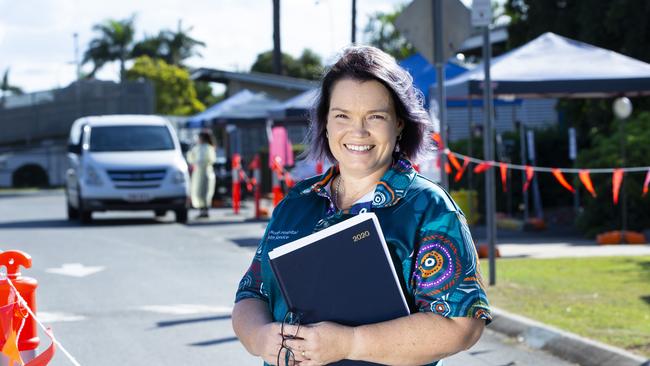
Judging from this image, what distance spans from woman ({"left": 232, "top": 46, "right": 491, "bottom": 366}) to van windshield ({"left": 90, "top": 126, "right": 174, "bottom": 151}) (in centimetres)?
2084

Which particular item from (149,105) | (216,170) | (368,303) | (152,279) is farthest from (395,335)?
(149,105)

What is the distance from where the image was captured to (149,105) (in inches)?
2249

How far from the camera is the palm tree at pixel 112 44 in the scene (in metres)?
90.4

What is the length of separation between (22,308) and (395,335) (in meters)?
2.90

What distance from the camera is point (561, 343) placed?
349 inches

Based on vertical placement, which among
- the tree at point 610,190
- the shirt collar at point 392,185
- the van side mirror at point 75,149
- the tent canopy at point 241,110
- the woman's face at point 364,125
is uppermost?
the tent canopy at point 241,110

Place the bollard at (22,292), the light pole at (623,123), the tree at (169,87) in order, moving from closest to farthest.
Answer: the bollard at (22,292)
the light pole at (623,123)
the tree at (169,87)

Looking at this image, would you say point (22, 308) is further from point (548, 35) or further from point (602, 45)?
point (602, 45)

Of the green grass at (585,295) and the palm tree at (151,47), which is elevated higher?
the palm tree at (151,47)

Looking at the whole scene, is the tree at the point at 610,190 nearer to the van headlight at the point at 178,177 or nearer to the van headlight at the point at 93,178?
the van headlight at the point at 178,177

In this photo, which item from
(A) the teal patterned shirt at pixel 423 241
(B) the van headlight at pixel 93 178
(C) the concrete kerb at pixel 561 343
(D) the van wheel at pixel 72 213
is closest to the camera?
(A) the teal patterned shirt at pixel 423 241

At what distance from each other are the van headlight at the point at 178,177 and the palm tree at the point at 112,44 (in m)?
67.3

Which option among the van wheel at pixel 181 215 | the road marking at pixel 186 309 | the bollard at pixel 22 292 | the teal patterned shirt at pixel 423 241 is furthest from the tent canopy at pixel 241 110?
the teal patterned shirt at pixel 423 241

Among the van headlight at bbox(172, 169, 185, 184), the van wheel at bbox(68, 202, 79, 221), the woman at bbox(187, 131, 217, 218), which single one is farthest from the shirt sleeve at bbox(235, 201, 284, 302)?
the van wheel at bbox(68, 202, 79, 221)
